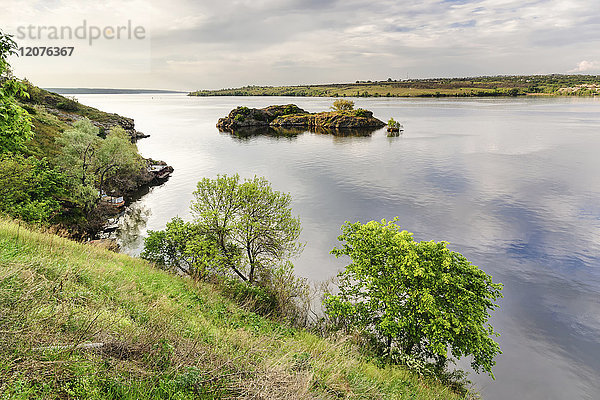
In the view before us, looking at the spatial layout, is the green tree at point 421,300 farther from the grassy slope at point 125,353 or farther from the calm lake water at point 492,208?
the calm lake water at point 492,208

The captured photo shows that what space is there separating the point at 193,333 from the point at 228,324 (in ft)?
10.7

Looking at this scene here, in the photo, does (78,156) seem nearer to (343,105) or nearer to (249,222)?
(249,222)

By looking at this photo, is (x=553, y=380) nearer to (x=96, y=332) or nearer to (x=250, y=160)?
(x=96, y=332)

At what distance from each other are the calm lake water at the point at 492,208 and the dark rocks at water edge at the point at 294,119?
123ft

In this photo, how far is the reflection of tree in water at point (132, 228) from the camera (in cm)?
3365

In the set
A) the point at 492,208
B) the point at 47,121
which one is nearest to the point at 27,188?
the point at 47,121

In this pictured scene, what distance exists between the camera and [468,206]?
146ft

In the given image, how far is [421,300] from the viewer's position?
16328 millimetres

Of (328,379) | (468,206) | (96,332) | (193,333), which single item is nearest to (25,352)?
(96,332)

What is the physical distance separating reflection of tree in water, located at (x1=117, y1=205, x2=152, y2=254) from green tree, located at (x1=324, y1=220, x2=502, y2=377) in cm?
2417

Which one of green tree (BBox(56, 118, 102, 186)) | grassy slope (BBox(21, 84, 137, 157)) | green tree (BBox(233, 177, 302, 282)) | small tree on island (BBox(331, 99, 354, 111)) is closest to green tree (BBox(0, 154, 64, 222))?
grassy slope (BBox(21, 84, 137, 157))

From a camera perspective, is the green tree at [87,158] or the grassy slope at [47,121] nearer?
the green tree at [87,158]

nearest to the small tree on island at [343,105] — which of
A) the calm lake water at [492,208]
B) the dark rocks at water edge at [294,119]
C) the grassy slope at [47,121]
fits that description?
the dark rocks at water edge at [294,119]

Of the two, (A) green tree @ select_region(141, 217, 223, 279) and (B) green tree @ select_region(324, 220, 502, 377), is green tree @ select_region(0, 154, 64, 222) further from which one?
(B) green tree @ select_region(324, 220, 502, 377)
